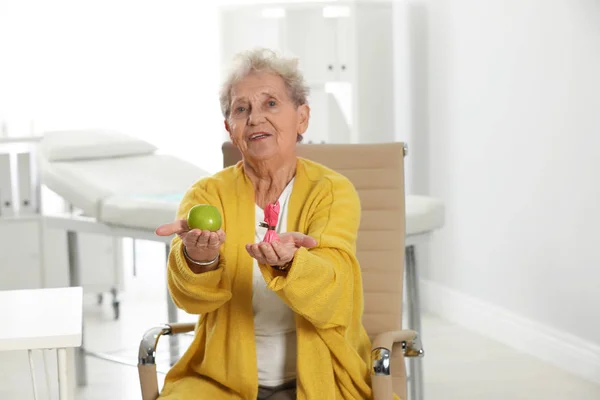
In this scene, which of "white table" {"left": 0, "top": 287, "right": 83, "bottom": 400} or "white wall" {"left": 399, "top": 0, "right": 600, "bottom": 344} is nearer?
"white table" {"left": 0, "top": 287, "right": 83, "bottom": 400}

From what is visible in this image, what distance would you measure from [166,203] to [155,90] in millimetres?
2384

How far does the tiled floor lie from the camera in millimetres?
3455

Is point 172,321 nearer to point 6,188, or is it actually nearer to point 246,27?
point 6,188

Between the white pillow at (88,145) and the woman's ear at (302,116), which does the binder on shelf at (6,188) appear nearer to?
the white pillow at (88,145)

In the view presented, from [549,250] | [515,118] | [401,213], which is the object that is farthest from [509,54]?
[401,213]

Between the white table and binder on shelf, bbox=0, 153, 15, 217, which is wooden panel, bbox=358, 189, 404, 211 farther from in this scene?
binder on shelf, bbox=0, 153, 15, 217

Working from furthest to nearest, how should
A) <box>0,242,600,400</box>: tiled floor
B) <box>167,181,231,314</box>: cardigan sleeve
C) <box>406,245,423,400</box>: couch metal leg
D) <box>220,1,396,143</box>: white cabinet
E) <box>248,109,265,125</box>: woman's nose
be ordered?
<box>220,1,396,143</box>: white cabinet, <box>0,242,600,400</box>: tiled floor, <box>406,245,423,400</box>: couch metal leg, <box>248,109,265,125</box>: woman's nose, <box>167,181,231,314</box>: cardigan sleeve

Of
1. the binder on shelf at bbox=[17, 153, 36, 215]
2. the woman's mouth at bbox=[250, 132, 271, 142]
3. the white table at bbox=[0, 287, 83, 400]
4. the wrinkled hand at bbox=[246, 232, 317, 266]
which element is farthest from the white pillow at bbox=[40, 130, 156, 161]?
the wrinkled hand at bbox=[246, 232, 317, 266]

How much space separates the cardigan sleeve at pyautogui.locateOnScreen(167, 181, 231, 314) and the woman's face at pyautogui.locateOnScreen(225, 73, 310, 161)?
148mm

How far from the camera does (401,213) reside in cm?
235

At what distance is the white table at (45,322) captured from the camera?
1718 millimetres

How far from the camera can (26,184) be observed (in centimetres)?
445

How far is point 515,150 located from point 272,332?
2169 millimetres

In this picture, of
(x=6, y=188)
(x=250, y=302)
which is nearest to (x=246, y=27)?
(x=6, y=188)
